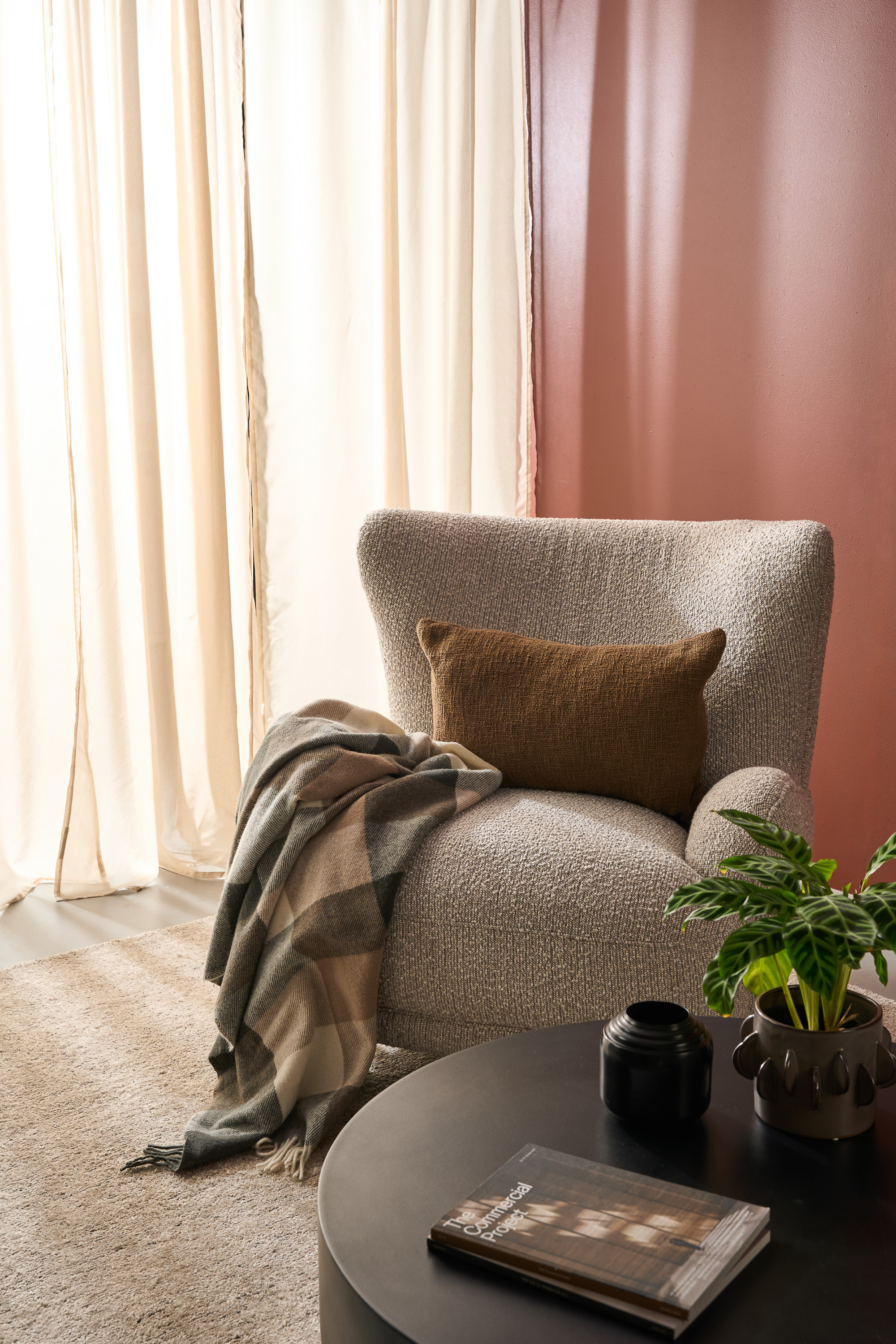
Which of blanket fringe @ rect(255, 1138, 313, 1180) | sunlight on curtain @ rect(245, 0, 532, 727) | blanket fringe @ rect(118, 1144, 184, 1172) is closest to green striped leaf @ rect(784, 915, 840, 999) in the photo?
blanket fringe @ rect(255, 1138, 313, 1180)

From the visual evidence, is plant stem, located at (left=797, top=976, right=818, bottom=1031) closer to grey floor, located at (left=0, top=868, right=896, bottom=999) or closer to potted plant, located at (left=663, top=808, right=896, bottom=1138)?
potted plant, located at (left=663, top=808, right=896, bottom=1138)

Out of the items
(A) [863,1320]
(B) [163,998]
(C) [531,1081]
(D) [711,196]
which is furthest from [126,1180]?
(D) [711,196]

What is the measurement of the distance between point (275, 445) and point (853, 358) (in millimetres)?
1484

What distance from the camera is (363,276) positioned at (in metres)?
2.98

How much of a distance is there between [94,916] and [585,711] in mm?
1392

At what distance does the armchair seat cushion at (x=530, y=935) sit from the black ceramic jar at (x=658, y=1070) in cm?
50

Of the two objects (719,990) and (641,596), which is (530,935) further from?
(641,596)

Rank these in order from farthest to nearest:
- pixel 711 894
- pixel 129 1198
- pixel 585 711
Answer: pixel 585 711
pixel 129 1198
pixel 711 894

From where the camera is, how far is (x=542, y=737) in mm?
1849

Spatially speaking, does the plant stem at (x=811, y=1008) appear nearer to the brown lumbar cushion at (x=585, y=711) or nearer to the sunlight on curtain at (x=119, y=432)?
the brown lumbar cushion at (x=585, y=711)

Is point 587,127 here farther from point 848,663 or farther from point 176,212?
point 848,663

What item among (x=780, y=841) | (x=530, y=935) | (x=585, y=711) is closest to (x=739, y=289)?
(x=585, y=711)

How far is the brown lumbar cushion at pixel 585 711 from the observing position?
1.78 metres

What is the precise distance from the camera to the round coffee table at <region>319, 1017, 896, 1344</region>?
67cm
